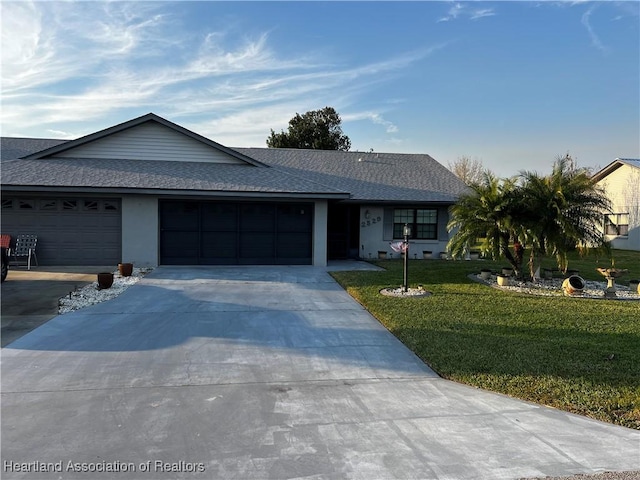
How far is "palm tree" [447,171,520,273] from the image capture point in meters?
11.1

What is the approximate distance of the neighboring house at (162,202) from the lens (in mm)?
13617

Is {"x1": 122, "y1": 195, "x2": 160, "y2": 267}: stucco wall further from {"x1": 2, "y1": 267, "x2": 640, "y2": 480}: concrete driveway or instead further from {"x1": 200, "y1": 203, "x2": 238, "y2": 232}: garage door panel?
{"x1": 2, "y1": 267, "x2": 640, "y2": 480}: concrete driveway

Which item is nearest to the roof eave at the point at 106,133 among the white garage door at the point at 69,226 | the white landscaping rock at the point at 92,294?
the white garage door at the point at 69,226


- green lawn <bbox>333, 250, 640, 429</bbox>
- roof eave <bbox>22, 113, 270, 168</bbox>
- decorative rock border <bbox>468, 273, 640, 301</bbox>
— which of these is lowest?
green lawn <bbox>333, 250, 640, 429</bbox>

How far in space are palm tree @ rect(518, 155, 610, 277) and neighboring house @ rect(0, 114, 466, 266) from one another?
557cm

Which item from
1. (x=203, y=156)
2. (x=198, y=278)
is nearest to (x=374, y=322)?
(x=198, y=278)

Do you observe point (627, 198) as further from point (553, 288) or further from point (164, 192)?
point (164, 192)

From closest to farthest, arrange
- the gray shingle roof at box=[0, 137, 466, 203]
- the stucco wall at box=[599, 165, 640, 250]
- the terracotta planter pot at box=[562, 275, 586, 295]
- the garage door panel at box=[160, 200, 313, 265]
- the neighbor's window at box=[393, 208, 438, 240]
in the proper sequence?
the terracotta planter pot at box=[562, 275, 586, 295] → the gray shingle roof at box=[0, 137, 466, 203] → the garage door panel at box=[160, 200, 313, 265] → the neighbor's window at box=[393, 208, 438, 240] → the stucco wall at box=[599, 165, 640, 250]

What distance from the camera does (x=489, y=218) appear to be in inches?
441

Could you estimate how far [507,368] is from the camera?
5.25m

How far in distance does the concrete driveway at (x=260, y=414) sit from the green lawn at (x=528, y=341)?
1.04 feet

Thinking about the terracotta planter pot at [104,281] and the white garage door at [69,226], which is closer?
the terracotta planter pot at [104,281]

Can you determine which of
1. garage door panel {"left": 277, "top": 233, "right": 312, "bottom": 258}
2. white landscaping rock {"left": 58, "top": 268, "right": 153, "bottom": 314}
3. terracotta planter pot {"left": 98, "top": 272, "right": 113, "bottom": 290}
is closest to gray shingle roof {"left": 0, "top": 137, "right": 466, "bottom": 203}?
garage door panel {"left": 277, "top": 233, "right": 312, "bottom": 258}

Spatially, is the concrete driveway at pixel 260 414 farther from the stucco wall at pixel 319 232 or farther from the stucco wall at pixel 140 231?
the stucco wall at pixel 319 232
